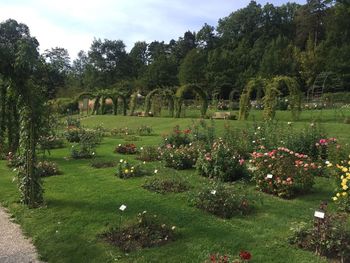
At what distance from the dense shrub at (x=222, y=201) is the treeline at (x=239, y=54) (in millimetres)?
30865

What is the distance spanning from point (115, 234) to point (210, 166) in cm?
363

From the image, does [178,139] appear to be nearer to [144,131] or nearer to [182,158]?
[182,158]

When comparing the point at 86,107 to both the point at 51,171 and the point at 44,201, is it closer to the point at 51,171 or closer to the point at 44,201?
the point at 51,171

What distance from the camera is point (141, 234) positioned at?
593 centimetres

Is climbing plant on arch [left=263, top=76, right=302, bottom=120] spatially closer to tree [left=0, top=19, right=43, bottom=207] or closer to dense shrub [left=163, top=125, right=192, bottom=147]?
dense shrub [left=163, top=125, right=192, bottom=147]

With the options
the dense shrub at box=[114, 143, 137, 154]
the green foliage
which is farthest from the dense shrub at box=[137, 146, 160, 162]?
the green foliage

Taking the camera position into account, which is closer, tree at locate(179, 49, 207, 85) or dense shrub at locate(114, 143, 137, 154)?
dense shrub at locate(114, 143, 137, 154)

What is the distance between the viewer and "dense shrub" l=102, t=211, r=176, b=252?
5.73 metres

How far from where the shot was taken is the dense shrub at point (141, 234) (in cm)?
573

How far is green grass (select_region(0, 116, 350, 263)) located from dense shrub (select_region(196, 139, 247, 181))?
382 mm

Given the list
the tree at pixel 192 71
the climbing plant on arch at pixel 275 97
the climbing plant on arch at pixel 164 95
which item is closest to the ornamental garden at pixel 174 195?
the climbing plant on arch at pixel 275 97

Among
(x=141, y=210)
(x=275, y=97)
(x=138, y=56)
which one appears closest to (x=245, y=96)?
(x=275, y=97)

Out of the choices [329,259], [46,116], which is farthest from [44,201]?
[329,259]

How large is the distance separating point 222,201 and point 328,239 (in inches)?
79.6
